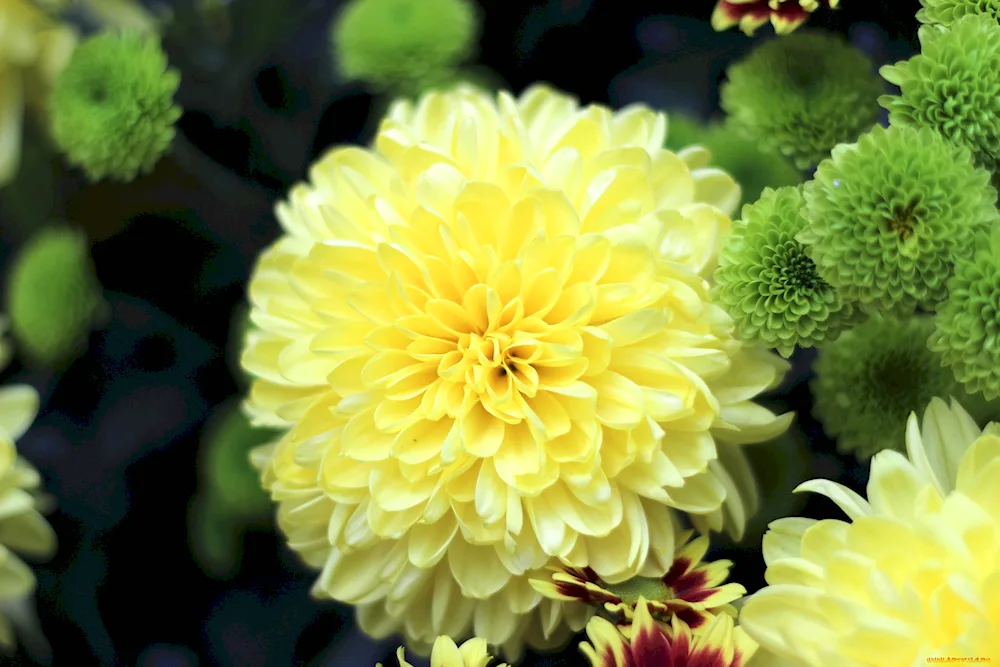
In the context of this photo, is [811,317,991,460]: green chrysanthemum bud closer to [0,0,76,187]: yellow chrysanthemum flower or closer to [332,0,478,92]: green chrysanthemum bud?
[332,0,478,92]: green chrysanthemum bud

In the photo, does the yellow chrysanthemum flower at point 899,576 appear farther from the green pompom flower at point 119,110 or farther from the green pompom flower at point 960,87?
the green pompom flower at point 119,110

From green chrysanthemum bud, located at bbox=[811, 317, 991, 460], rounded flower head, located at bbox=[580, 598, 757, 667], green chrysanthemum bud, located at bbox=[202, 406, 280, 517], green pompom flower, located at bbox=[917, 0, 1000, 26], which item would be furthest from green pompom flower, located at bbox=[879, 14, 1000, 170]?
green chrysanthemum bud, located at bbox=[202, 406, 280, 517]

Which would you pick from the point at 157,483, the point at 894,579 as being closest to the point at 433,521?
the point at 894,579

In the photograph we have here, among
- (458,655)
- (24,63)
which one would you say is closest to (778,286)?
(458,655)

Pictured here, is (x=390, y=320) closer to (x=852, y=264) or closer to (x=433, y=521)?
(x=433, y=521)

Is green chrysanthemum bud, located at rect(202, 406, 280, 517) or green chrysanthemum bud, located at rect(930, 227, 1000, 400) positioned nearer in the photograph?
green chrysanthemum bud, located at rect(930, 227, 1000, 400)
